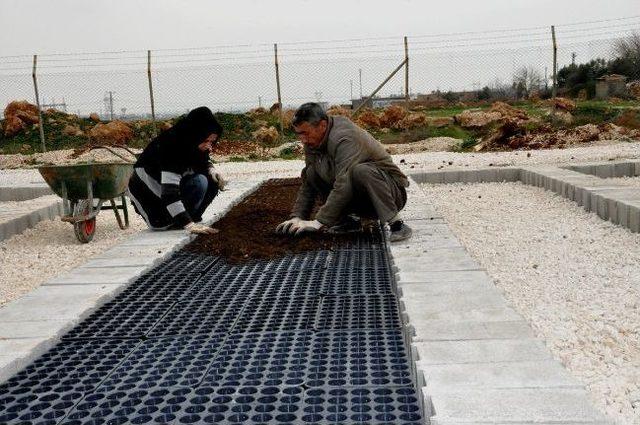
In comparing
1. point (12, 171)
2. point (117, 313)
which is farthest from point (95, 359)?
point (12, 171)

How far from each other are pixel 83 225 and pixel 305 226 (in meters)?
2.05

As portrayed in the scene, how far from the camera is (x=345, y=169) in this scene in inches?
175

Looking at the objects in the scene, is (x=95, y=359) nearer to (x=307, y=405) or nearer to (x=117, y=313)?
(x=117, y=313)

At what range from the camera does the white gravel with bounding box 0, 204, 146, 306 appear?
4395mm

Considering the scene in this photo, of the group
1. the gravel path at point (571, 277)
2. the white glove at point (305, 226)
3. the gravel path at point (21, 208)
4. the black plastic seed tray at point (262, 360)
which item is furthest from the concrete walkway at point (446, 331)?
the gravel path at point (21, 208)

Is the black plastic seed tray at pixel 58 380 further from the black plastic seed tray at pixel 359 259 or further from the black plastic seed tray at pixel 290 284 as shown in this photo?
the black plastic seed tray at pixel 359 259

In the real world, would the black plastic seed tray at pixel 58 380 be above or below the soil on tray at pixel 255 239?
below

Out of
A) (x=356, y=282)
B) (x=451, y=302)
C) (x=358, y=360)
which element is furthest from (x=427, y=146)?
(x=358, y=360)

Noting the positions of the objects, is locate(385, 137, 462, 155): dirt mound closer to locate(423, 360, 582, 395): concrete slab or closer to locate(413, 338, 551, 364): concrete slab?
locate(413, 338, 551, 364): concrete slab

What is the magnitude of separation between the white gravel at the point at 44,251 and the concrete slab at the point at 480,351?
2.64 metres

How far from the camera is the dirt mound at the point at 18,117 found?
1770 cm

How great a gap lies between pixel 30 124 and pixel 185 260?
15.5 meters

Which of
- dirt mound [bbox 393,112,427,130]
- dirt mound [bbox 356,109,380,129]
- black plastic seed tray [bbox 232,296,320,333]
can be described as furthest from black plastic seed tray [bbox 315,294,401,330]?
dirt mound [bbox 356,109,380,129]

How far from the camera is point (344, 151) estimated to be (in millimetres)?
4469
